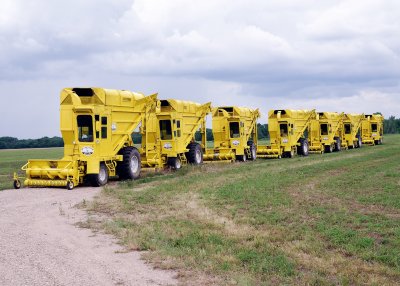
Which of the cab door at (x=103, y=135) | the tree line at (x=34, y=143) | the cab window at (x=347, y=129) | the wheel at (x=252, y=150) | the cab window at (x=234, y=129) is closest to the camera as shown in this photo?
the cab door at (x=103, y=135)

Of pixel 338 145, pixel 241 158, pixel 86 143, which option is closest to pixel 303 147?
pixel 241 158

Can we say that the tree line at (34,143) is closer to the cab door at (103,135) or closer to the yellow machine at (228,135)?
the yellow machine at (228,135)

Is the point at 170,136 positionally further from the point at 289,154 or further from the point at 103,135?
the point at 289,154

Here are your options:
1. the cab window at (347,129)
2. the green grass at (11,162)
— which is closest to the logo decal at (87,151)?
the green grass at (11,162)

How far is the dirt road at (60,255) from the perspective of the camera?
8359 millimetres

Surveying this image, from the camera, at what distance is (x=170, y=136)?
27.3 metres

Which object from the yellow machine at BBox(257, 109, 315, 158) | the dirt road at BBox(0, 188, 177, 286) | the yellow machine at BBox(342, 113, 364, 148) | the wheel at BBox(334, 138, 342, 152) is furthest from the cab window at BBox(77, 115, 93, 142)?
the yellow machine at BBox(342, 113, 364, 148)

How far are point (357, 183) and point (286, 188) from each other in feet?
9.96

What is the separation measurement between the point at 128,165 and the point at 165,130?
16.0 ft

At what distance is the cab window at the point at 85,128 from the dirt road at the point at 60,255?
6.35 meters

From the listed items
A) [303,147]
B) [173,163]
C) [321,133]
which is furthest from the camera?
[321,133]

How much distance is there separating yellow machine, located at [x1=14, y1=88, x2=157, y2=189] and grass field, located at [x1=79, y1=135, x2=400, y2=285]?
1377mm

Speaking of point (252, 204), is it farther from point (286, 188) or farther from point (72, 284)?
point (72, 284)

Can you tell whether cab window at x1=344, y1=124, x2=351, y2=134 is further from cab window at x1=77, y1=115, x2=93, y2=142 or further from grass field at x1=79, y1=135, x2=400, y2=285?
cab window at x1=77, y1=115, x2=93, y2=142
